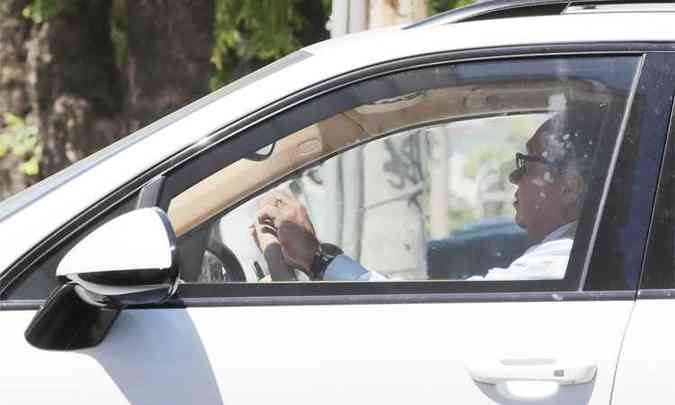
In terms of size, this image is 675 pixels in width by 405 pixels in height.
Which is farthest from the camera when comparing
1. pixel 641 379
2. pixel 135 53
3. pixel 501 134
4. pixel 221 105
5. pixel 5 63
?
pixel 5 63

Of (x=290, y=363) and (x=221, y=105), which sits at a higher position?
(x=221, y=105)

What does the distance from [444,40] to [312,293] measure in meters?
0.61

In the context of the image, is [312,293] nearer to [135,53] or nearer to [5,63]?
[135,53]

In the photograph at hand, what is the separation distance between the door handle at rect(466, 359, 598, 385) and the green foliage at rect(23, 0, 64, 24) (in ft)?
25.0

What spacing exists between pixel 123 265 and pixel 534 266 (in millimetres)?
854

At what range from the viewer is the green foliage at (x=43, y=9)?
949 centimetres

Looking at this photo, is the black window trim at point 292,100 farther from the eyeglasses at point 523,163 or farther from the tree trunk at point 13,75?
the tree trunk at point 13,75

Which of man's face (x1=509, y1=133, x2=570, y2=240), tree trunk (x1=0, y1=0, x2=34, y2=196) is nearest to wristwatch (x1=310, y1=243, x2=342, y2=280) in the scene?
man's face (x1=509, y1=133, x2=570, y2=240)

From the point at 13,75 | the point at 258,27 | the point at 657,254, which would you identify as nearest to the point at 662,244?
the point at 657,254

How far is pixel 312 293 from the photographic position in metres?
2.62

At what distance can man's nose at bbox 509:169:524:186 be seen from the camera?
2.90 metres

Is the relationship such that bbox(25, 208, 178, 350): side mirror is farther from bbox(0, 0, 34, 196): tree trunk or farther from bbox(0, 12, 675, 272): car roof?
bbox(0, 0, 34, 196): tree trunk

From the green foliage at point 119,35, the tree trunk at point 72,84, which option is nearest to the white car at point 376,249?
the tree trunk at point 72,84

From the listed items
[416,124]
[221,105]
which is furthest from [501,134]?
[221,105]
